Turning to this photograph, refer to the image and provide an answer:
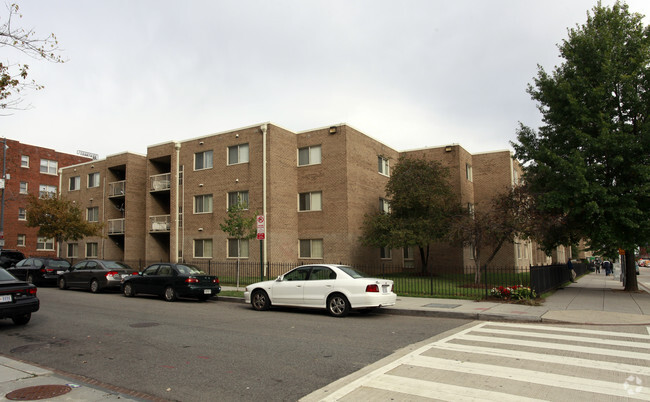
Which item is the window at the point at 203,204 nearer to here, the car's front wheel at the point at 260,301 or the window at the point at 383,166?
the window at the point at 383,166

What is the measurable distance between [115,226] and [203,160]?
10207 mm

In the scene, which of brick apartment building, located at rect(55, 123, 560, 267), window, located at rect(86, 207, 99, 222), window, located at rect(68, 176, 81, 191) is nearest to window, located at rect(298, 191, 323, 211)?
brick apartment building, located at rect(55, 123, 560, 267)

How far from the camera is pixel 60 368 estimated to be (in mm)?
7094

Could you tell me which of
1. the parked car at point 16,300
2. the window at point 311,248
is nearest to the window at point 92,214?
the window at point 311,248

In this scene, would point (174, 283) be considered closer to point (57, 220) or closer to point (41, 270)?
point (41, 270)

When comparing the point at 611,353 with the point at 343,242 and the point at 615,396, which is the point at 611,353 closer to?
the point at 615,396

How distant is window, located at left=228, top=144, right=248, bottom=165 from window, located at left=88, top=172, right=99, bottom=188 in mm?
15022

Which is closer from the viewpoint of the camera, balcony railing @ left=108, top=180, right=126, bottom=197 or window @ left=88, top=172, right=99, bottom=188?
balcony railing @ left=108, top=180, right=126, bottom=197

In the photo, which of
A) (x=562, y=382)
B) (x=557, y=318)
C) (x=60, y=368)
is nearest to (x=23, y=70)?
(x=60, y=368)

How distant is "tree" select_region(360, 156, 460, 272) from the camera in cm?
2556

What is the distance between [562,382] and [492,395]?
1.28m

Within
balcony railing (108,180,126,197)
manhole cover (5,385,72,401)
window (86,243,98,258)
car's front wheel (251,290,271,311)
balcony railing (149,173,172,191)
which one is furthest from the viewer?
window (86,243,98,258)

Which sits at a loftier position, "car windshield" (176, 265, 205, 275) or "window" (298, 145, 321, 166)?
"window" (298, 145, 321, 166)

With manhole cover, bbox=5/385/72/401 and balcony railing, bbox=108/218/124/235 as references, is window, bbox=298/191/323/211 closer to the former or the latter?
balcony railing, bbox=108/218/124/235
